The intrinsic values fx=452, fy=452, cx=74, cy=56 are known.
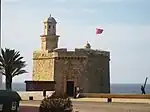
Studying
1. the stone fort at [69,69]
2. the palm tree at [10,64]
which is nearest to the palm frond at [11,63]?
the palm tree at [10,64]

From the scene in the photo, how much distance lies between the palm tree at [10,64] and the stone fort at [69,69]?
685cm

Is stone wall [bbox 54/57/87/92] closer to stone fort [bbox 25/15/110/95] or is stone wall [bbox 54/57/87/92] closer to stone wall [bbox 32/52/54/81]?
stone fort [bbox 25/15/110/95]

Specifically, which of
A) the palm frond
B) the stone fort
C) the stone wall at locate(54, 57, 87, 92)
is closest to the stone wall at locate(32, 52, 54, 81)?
the stone fort

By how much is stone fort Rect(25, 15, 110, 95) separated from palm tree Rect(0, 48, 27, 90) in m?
6.85

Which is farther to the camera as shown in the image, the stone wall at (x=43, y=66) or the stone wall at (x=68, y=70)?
the stone wall at (x=43, y=66)

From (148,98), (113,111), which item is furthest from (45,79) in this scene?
(113,111)

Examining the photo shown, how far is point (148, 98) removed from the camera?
36.2 meters

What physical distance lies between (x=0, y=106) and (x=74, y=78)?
31.3 m

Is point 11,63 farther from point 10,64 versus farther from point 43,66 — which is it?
point 43,66

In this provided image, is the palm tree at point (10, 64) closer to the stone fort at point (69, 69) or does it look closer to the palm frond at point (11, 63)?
the palm frond at point (11, 63)

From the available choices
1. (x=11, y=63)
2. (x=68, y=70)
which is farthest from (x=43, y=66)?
(x=11, y=63)

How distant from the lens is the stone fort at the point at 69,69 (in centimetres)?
4716

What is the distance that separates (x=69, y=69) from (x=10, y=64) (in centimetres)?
1082

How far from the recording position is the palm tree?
1484 inches
